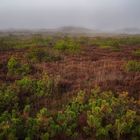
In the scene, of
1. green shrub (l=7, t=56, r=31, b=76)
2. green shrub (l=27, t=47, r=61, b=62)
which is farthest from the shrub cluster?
Answer: green shrub (l=27, t=47, r=61, b=62)

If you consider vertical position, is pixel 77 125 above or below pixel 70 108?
below

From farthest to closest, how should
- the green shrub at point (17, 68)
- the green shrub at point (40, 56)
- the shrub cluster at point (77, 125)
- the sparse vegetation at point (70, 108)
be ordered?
1. the green shrub at point (40, 56)
2. the green shrub at point (17, 68)
3. the sparse vegetation at point (70, 108)
4. the shrub cluster at point (77, 125)

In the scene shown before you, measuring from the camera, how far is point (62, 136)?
22.1 ft

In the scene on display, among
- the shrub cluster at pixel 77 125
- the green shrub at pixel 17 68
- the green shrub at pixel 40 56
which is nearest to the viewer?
the shrub cluster at pixel 77 125

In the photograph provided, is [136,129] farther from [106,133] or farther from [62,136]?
[62,136]

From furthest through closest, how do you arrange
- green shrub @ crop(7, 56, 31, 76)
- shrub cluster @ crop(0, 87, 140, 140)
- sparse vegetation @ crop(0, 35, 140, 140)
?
1. green shrub @ crop(7, 56, 31, 76)
2. sparse vegetation @ crop(0, 35, 140, 140)
3. shrub cluster @ crop(0, 87, 140, 140)

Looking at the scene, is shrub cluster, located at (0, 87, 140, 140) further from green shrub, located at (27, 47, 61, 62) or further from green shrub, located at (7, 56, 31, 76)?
green shrub, located at (27, 47, 61, 62)

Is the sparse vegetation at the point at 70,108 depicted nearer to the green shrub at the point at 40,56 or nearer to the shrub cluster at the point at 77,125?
the shrub cluster at the point at 77,125

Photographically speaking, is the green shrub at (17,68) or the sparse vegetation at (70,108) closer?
the sparse vegetation at (70,108)

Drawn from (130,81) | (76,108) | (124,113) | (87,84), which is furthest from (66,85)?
(124,113)

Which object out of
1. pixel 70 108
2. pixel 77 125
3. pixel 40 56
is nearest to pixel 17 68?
pixel 40 56

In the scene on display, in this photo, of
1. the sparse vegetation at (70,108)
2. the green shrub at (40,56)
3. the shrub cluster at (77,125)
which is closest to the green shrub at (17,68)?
the sparse vegetation at (70,108)

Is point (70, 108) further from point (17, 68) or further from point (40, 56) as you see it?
point (40, 56)

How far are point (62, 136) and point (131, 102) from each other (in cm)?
243
